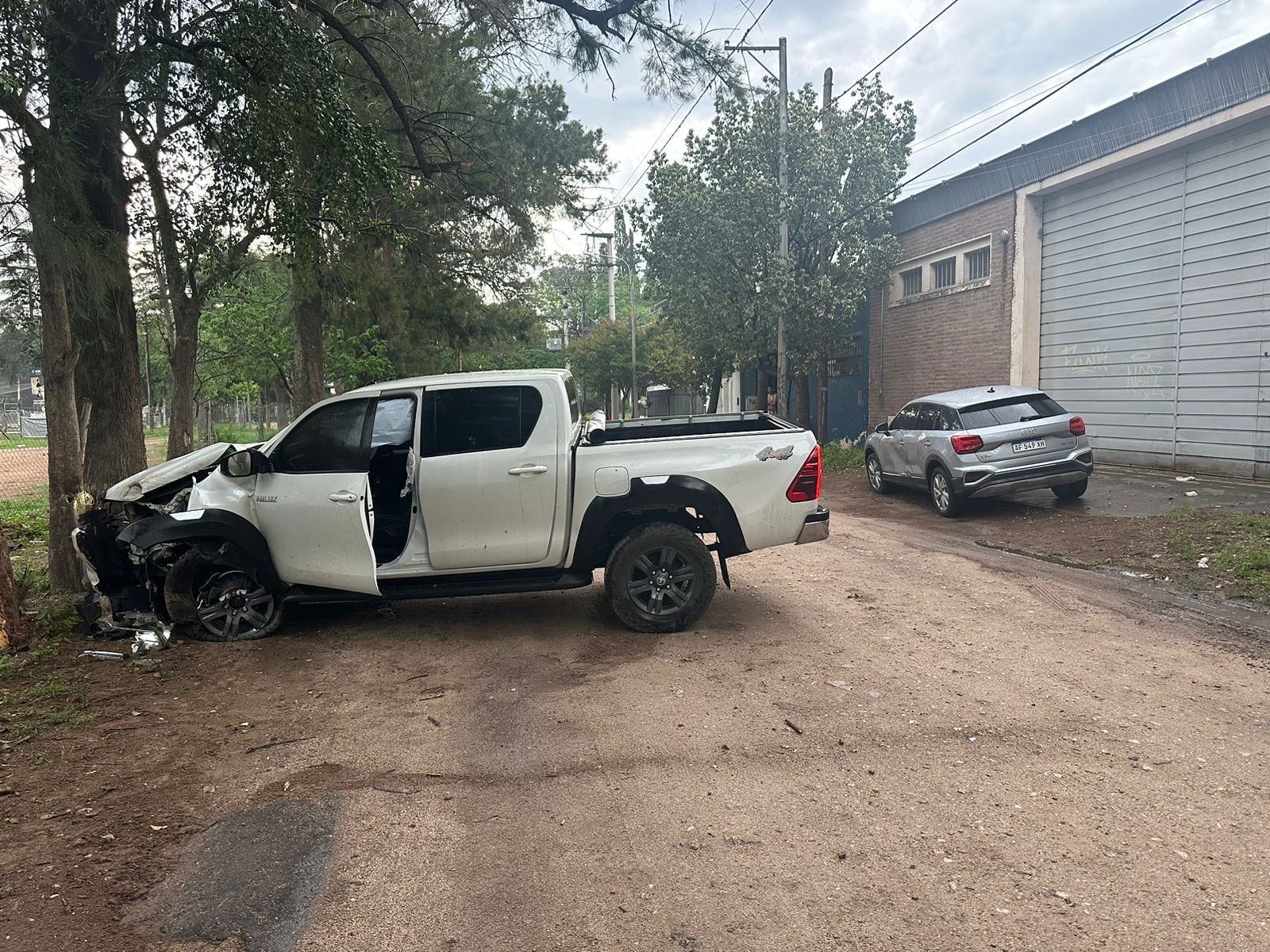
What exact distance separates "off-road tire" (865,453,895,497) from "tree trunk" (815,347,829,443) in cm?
960

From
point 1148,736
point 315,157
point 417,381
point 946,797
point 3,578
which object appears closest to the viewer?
point 946,797

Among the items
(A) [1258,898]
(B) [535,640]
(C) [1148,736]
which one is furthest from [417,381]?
(A) [1258,898]

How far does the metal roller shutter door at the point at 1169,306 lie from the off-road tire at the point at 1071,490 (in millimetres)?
2895

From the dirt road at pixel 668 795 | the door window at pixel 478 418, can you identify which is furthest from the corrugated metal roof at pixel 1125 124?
the door window at pixel 478 418

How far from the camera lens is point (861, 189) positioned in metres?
20.6

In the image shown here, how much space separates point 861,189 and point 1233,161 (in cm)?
886

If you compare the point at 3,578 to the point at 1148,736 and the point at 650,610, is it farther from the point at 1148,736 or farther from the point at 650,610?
the point at 1148,736

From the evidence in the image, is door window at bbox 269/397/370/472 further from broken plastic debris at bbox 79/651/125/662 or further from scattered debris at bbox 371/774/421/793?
scattered debris at bbox 371/774/421/793

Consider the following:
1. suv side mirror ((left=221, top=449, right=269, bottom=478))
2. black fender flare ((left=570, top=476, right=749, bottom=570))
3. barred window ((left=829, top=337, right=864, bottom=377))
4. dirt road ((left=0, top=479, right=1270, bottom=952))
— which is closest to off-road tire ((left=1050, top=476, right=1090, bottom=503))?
dirt road ((left=0, top=479, right=1270, bottom=952))

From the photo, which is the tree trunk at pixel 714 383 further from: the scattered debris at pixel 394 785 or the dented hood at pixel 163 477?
the scattered debris at pixel 394 785

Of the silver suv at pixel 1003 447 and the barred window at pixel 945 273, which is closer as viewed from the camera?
the silver suv at pixel 1003 447

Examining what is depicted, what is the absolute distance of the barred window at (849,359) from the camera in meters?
24.0

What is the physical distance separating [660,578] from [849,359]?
2012cm

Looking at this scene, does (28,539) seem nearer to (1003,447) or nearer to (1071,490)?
(1003,447)
